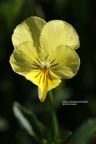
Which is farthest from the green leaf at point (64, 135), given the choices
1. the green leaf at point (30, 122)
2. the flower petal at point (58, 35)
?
the flower petal at point (58, 35)

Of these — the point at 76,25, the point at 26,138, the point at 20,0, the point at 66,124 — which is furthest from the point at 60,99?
the point at 20,0

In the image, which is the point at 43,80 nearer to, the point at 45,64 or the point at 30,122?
the point at 45,64

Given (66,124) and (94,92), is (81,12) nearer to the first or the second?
(94,92)

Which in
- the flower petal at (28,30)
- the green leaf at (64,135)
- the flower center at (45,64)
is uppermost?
the flower petal at (28,30)

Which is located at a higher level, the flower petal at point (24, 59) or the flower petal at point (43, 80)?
the flower petal at point (24, 59)

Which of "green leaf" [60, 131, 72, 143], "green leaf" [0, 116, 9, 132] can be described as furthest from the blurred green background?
"green leaf" [60, 131, 72, 143]

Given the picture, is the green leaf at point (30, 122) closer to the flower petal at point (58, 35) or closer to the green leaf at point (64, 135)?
Result: the green leaf at point (64, 135)

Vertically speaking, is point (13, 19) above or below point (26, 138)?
above

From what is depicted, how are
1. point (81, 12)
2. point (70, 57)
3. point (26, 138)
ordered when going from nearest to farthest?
point (70, 57) < point (26, 138) < point (81, 12)
